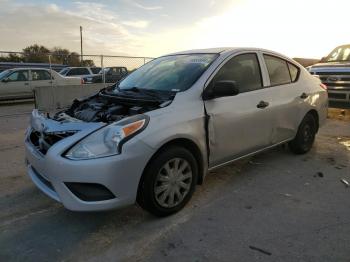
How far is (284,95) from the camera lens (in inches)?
209

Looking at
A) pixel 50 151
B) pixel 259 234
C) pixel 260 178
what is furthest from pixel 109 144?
pixel 260 178

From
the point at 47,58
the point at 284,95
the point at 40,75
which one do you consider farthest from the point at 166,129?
the point at 47,58

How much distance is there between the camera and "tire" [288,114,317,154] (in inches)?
232

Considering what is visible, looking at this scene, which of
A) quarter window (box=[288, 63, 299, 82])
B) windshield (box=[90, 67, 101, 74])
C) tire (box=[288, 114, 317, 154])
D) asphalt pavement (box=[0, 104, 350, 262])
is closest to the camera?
asphalt pavement (box=[0, 104, 350, 262])

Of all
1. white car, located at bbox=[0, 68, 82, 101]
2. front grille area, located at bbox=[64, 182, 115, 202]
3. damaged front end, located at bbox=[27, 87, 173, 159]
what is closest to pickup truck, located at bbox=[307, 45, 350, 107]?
damaged front end, located at bbox=[27, 87, 173, 159]

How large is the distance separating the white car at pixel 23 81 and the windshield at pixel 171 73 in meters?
11.5

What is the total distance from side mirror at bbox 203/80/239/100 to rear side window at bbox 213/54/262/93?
0.22 metres

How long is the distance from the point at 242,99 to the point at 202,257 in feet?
6.98

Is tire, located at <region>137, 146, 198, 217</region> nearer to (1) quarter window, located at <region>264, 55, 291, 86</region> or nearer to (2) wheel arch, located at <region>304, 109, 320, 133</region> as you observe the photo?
(1) quarter window, located at <region>264, 55, 291, 86</region>

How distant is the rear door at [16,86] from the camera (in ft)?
49.4

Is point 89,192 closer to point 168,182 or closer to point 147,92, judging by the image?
point 168,182

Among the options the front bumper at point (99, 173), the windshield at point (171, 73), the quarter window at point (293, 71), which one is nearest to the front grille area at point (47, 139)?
the front bumper at point (99, 173)

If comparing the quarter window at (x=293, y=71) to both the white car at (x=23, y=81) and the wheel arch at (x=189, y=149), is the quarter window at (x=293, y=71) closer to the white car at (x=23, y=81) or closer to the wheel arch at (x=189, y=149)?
the wheel arch at (x=189, y=149)

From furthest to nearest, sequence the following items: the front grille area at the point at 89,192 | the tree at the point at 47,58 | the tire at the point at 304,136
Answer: the tree at the point at 47,58 → the tire at the point at 304,136 → the front grille area at the point at 89,192
